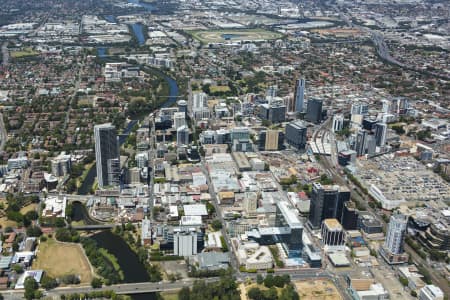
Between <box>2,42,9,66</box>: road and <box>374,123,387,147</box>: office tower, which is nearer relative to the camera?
<box>374,123,387,147</box>: office tower

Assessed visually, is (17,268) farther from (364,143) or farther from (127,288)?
(364,143)

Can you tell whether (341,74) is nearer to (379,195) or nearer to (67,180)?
(379,195)

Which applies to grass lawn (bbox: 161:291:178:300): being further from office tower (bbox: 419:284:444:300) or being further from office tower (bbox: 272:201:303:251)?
office tower (bbox: 419:284:444:300)

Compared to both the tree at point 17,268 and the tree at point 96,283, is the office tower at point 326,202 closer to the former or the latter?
the tree at point 96,283

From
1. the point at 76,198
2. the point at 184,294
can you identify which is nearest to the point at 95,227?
the point at 76,198

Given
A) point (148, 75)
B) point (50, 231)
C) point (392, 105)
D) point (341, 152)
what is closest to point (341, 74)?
point (392, 105)

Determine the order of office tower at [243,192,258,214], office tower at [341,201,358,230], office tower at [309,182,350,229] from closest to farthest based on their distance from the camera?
office tower at [309,182,350,229], office tower at [341,201,358,230], office tower at [243,192,258,214]

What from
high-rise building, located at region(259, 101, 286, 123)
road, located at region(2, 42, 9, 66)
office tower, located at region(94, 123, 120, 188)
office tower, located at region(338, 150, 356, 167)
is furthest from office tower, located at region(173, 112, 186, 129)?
road, located at region(2, 42, 9, 66)
